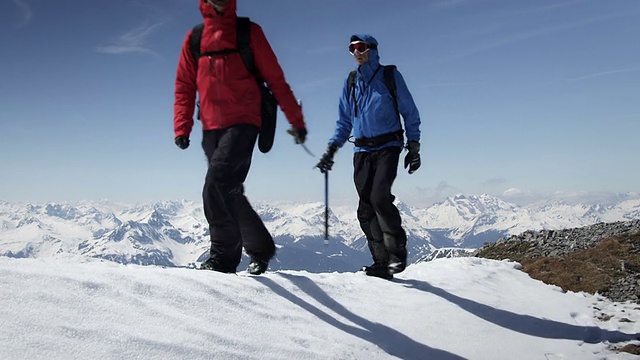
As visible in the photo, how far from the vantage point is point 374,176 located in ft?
23.8

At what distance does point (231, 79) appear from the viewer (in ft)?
17.5

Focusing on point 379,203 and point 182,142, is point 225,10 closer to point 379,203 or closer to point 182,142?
point 182,142

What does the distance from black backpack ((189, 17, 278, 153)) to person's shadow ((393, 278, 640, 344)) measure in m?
3.48

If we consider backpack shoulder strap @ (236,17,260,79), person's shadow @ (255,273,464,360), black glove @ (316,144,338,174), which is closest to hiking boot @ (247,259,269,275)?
person's shadow @ (255,273,464,360)

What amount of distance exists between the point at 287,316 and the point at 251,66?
2991mm

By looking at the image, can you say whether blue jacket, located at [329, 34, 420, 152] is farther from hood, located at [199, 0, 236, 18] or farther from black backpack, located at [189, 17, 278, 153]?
hood, located at [199, 0, 236, 18]

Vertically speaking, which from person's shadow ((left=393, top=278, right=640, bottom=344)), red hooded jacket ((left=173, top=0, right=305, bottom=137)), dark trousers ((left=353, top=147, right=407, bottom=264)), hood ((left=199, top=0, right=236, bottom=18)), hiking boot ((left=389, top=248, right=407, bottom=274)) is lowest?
person's shadow ((left=393, top=278, right=640, bottom=344))

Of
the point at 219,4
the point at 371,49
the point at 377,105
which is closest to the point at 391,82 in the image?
the point at 377,105

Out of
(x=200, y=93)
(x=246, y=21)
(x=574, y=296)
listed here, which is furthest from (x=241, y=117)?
(x=574, y=296)

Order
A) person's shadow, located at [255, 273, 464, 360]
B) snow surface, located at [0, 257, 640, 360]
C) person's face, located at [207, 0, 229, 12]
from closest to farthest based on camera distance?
snow surface, located at [0, 257, 640, 360]
person's shadow, located at [255, 273, 464, 360]
person's face, located at [207, 0, 229, 12]

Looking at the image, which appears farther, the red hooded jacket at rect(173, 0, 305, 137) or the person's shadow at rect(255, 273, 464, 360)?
the red hooded jacket at rect(173, 0, 305, 137)

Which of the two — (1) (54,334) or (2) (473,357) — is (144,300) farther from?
(2) (473,357)

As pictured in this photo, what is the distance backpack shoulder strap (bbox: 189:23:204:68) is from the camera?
5555 millimetres

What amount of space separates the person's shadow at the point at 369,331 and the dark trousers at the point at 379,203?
2.07 metres
